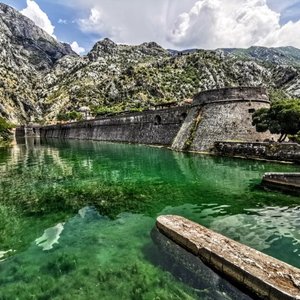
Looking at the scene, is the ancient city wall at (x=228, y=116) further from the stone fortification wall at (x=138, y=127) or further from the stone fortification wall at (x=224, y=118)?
the stone fortification wall at (x=138, y=127)

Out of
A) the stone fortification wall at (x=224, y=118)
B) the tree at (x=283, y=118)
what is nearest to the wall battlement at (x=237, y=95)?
the stone fortification wall at (x=224, y=118)

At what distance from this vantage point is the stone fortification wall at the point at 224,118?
4119cm

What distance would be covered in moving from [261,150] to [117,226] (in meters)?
24.0

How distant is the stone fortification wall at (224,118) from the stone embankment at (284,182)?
20076mm

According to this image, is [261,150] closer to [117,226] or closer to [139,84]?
[117,226]

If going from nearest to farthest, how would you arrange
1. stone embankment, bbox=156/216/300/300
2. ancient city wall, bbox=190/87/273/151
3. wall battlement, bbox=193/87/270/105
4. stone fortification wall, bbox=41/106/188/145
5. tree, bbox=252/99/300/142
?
1. stone embankment, bbox=156/216/300/300
2. tree, bbox=252/99/300/142
3. ancient city wall, bbox=190/87/273/151
4. wall battlement, bbox=193/87/270/105
5. stone fortification wall, bbox=41/106/188/145

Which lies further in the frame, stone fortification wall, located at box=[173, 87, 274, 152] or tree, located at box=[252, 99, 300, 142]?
stone fortification wall, located at box=[173, 87, 274, 152]

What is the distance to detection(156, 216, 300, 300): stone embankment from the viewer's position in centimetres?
733

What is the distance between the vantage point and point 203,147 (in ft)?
136

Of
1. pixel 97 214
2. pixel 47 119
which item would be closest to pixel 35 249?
pixel 97 214

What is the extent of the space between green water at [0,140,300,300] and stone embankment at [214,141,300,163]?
6974 mm

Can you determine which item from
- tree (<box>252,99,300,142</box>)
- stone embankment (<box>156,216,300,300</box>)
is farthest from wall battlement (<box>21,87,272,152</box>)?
stone embankment (<box>156,216,300,300</box>)

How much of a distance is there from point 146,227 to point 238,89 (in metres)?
35.5

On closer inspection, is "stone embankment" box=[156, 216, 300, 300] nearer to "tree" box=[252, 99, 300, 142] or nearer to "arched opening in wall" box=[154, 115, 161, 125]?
"tree" box=[252, 99, 300, 142]
